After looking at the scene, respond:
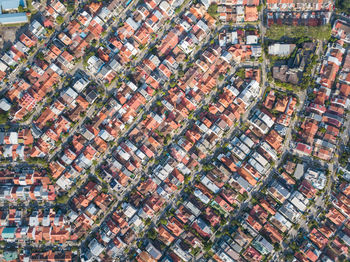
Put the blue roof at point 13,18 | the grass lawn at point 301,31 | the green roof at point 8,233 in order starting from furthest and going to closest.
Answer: the grass lawn at point 301,31
the blue roof at point 13,18
the green roof at point 8,233

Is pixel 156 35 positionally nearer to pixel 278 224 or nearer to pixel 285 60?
pixel 285 60

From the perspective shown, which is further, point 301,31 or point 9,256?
point 301,31

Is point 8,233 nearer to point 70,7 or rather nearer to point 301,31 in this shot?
point 70,7

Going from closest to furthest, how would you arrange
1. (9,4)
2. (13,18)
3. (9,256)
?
1. (9,256)
2. (13,18)
3. (9,4)

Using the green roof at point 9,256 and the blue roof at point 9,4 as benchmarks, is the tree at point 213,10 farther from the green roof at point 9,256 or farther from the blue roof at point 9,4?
the green roof at point 9,256

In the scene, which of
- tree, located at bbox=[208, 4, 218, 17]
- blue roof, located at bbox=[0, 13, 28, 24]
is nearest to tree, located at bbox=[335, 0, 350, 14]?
tree, located at bbox=[208, 4, 218, 17]

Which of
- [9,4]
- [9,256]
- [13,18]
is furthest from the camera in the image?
[9,4]

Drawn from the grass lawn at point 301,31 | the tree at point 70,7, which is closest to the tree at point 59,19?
the tree at point 70,7

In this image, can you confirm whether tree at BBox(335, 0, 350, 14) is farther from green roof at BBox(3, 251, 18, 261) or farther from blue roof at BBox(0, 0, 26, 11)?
green roof at BBox(3, 251, 18, 261)

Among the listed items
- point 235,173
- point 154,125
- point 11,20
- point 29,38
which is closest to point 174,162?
point 154,125

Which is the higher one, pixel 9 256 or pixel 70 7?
pixel 70 7

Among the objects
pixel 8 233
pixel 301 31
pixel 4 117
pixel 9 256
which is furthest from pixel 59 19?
pixel 301 31
